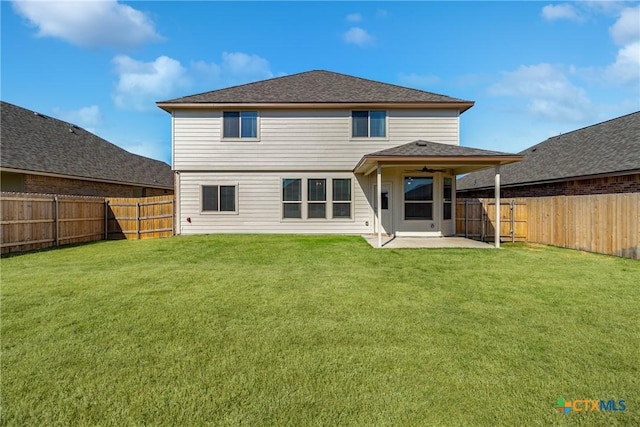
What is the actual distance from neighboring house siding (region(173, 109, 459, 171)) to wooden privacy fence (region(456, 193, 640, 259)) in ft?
11.3

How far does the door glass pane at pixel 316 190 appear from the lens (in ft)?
44.2

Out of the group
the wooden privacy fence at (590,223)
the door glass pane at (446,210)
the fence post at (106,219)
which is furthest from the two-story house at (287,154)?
the wooden privacy fence at (590,223)

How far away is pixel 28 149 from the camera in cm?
1391

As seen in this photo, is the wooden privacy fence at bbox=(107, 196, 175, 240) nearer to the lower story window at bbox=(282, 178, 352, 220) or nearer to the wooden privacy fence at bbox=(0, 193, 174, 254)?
the wooden privacy fence at bbox=(0, 193, 174, 254)

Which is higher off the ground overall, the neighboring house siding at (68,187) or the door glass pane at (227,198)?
the neighboring house siding at (68,187)

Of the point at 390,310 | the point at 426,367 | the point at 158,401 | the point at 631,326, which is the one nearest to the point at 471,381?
the point at 426,367

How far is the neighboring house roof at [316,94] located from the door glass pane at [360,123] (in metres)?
0.53

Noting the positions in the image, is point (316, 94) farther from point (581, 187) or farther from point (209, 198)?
point (581, 187)

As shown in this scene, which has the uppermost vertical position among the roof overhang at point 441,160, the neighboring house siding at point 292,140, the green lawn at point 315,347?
the neighboring house siding at point 292,140

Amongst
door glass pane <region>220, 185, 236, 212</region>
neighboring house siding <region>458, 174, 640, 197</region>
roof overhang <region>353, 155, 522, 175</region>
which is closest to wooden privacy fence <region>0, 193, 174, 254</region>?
door glass pane <region>220, 185, 236, 212</region>

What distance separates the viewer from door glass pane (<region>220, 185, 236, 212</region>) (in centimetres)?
1359

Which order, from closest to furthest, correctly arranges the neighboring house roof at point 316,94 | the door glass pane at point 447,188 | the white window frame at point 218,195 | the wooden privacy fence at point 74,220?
1. the wooden privacy fence at point 74,220
2. the door glass pane at point 447,188
3. the neighboring house roof at point 316,94
4. the white window frame at point 218,195

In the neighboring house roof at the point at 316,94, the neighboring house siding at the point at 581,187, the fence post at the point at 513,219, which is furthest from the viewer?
the neighboring house roof at the point at 316,94

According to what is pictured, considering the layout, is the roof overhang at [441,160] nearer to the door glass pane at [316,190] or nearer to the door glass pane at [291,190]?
the door glass pane at [316,190]
